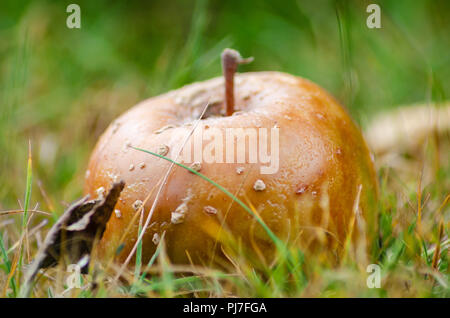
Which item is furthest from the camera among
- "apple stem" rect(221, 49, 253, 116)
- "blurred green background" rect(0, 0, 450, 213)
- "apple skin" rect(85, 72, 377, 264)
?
"blurred green background" rect(0, 0, 450, 213)

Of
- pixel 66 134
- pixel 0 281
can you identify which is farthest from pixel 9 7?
pixel 0 281

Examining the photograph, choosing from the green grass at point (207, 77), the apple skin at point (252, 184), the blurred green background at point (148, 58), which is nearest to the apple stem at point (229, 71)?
the apple skin at point (252, 184)

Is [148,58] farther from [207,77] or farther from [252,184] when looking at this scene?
[252,184]

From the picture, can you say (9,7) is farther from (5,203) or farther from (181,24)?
(5,203)

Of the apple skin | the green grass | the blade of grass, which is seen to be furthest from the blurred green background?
the blade of grass

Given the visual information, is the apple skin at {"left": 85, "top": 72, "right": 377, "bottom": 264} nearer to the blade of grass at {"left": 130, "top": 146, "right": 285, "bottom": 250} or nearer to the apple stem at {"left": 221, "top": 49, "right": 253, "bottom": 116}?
the blade of grass at {"left": 130, "top": 146, "right": 285, "bottom": 250}

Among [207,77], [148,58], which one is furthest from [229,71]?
[148,58]

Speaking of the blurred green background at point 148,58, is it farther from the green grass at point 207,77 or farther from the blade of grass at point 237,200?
the blade of grass at point 237,200
